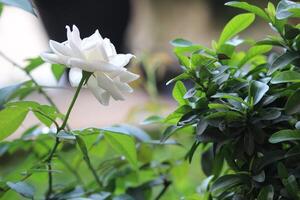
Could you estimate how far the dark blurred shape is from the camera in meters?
2.13

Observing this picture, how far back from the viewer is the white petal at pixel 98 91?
0.49 meters

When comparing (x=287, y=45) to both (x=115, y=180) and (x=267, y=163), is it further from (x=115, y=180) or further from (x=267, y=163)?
(x=115, y=180)

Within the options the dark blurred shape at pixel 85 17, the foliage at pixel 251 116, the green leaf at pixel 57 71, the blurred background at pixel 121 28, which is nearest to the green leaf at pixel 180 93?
the foliage at pixel 251 116

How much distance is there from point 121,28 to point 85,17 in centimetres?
25

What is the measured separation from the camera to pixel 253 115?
1.59 feet

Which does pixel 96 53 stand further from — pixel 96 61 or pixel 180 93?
pixel 180 93

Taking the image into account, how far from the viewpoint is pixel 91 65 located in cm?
45

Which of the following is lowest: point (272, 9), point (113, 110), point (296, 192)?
point (113, 110)

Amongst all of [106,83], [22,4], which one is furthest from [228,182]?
[22,4]

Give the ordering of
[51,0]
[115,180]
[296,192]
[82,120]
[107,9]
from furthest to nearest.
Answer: [107,9], [51,0], [82,120], [115,180], [296,192]

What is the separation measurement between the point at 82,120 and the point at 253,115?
153 cm

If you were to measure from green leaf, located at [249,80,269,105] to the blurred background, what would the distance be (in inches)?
49.7

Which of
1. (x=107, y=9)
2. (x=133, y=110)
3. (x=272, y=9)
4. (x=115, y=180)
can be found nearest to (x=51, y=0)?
(x=107, y=9)

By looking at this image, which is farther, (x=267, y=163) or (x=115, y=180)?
(x=115, y=180)
